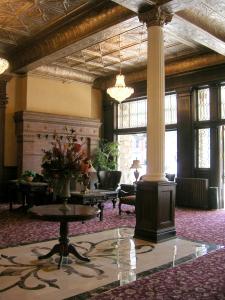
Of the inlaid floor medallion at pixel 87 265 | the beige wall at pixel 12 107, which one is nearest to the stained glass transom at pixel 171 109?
the beige wall at pixel 12 107

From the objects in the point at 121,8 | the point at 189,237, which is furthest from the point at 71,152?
the point at 121,8

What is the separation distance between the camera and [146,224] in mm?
5496

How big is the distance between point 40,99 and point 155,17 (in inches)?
214

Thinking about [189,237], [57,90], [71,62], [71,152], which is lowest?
[189,237]

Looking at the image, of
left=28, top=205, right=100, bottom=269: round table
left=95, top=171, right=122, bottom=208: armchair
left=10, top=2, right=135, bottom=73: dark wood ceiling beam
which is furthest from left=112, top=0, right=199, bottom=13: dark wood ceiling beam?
left=95, top=171, right=122, bottom=208: armchair

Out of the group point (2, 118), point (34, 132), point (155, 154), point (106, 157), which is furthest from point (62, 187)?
point (106, 157)

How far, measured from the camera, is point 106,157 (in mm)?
11156

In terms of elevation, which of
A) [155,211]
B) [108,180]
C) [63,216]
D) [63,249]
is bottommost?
[63,249]

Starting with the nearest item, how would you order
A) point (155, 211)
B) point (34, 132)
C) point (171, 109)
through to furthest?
1. point (155, 211)
2. point (34, 132)
3. point (171, 109)

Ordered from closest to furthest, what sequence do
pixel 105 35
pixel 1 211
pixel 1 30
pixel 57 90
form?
pixel 105 35, pixel 1 30, pixel 1 211, pixel 57 90

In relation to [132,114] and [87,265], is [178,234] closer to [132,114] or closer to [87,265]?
[87,265]

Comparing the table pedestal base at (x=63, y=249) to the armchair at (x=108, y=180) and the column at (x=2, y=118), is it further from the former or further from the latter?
the column at (x=2, y=118)

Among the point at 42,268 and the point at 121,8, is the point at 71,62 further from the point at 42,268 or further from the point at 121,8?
the point at 42,268

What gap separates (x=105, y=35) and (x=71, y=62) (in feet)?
10.3
